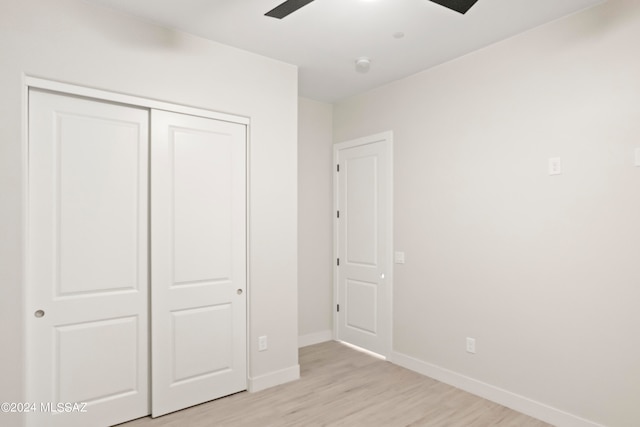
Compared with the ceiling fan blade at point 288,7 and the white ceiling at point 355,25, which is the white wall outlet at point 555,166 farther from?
the ceiling fan blade at point 288,7

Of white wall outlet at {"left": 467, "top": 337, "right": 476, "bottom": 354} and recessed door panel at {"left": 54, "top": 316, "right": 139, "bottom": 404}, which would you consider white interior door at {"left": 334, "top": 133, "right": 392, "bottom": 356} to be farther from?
recessed door panel at {"left": 54, "top": 316, "right": 139, "bottom": 404}

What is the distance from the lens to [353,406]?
2.83 metres

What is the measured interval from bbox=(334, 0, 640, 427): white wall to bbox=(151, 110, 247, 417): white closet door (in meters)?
1.64

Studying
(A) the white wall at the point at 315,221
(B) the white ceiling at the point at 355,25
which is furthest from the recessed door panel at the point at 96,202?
(A) the white wall at the point at 315,221

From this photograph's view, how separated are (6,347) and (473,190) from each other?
3365mm

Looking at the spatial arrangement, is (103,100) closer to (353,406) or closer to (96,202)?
(96,202)

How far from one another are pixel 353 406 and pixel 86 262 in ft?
7.08

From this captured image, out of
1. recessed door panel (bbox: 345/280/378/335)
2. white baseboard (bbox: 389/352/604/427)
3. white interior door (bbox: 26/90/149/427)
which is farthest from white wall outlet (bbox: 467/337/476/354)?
white interior door (bbox: 26/90/149/427)

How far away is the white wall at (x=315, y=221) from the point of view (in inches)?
169

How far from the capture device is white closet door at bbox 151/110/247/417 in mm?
2695

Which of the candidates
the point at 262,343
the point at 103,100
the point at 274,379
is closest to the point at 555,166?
the point at 262,343

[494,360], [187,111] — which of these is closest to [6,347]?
[187,111]

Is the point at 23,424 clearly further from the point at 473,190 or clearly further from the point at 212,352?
the point at 473,190

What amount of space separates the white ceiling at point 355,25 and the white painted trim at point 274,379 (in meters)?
2.73
